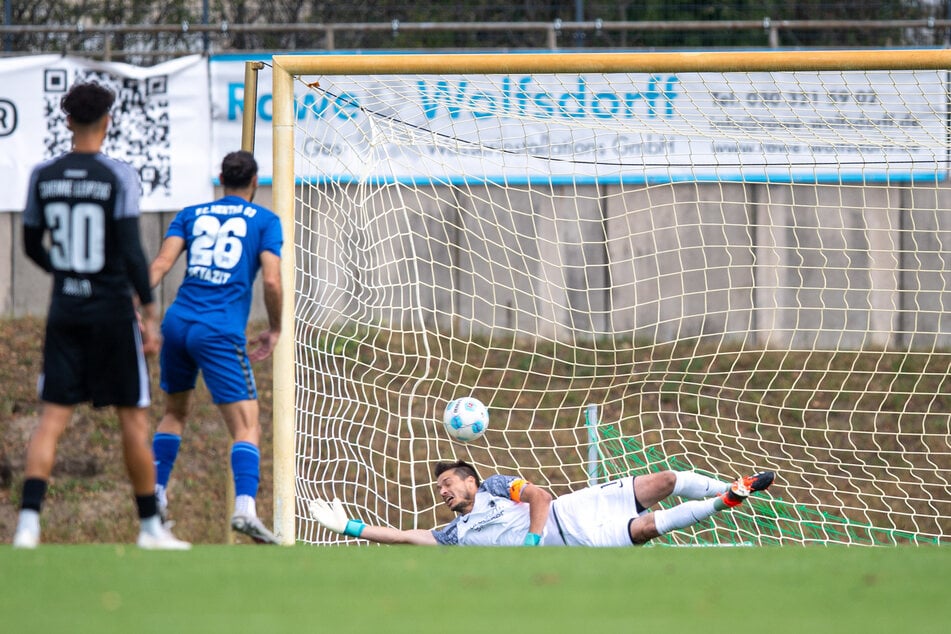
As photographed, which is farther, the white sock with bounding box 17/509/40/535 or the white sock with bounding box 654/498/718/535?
the white sock with bounding box 654/498/718/535

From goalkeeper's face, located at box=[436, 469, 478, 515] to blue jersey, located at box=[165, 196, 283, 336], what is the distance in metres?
2.01

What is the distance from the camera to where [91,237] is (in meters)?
4.02

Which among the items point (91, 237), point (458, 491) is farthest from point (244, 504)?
point (458, 491)

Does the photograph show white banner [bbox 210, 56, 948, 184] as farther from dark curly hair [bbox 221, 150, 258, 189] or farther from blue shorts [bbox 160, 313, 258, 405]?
blue shorts [bbox 160, 313, 258, 405]

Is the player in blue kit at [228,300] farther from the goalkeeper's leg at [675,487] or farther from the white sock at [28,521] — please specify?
the goalkeeper's leg at [675,487]

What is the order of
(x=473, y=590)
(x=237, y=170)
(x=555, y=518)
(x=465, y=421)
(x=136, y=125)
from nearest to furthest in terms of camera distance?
(x=473, y=590) < (x=237, y=170) < (x=465, y=421) < (x=555, y=518) < (x=136, y=125)

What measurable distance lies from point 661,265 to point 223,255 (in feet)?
18.3

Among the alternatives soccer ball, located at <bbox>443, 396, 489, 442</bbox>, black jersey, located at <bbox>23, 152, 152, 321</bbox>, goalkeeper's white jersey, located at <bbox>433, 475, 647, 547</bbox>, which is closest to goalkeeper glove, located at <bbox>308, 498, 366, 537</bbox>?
goalkeeper's white jersey, located at <bbox>433, 475, 647, 547</bbox>

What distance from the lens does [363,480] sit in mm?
8797

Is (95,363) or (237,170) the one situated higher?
(237,170)

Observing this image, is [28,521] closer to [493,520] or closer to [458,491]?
[458,491]

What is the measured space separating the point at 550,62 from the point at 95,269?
270cm

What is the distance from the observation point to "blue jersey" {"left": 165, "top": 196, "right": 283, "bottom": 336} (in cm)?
475

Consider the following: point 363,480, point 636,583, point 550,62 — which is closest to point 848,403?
point 363,480
